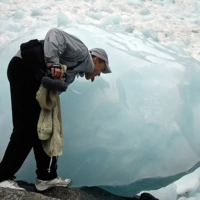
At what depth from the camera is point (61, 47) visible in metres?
1.64

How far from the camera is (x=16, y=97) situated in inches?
71.1

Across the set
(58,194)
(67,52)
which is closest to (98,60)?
(67,52)

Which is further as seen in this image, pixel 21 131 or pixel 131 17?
pixel 131 17

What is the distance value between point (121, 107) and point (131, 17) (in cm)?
320

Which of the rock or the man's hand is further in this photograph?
the man's hand

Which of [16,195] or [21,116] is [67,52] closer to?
[21,116]

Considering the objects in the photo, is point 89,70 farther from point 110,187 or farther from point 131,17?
point 131,17

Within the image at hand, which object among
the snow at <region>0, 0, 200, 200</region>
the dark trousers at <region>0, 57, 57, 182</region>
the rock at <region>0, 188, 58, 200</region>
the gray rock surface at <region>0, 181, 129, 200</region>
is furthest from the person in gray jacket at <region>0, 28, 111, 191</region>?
the snow at <region>0, 0, 200, 200</region>

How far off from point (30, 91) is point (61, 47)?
0.28m

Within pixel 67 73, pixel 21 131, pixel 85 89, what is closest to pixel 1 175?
pixel 21 131

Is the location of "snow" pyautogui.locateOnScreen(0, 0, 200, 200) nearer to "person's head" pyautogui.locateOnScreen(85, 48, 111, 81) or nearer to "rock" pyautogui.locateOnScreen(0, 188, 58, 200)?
"person's head" pyautogui.locateOnScreen(85, 48, 111, 81)

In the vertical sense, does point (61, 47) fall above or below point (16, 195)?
above

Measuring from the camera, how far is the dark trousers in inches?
69.2

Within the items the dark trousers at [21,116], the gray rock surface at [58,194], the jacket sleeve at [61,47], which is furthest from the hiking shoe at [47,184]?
the jacket sleeve at [61,47]
